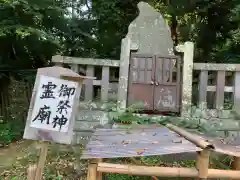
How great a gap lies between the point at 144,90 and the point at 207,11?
3.83 m

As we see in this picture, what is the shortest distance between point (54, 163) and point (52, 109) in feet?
7.64

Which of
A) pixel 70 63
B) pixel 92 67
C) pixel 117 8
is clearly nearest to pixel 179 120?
pixel 92 67

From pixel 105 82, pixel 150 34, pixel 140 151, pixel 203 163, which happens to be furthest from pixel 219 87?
pixel 140 151

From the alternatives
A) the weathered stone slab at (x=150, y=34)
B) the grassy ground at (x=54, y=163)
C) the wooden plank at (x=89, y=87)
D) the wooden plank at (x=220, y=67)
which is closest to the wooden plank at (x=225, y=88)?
the wooden plank at (x=220, y=67)

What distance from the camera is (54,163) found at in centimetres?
554

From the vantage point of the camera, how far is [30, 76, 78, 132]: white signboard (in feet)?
11.4

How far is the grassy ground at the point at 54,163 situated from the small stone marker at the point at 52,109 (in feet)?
6.17

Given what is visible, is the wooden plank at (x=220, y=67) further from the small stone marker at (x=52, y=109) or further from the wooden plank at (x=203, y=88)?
the small stone marker at (x=52, y=109)

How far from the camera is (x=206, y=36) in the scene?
349 inches

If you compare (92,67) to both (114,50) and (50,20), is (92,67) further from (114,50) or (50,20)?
(114,50)

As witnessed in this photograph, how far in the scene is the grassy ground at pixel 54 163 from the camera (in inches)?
206

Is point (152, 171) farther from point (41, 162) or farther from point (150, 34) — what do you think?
point (150, 34)

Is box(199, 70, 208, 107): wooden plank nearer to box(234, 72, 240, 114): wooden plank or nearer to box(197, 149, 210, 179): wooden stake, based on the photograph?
box(234, 72, 240, 114): wooden plank

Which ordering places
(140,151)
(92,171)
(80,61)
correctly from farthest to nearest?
(80,61), (92,171), (140,151)
